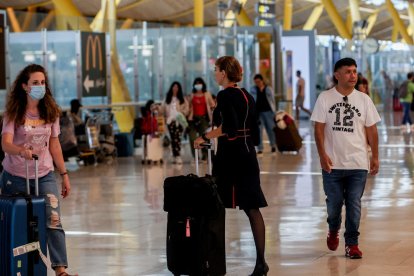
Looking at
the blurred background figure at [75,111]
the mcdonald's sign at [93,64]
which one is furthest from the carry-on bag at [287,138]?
the blurred background figure at [75,111]

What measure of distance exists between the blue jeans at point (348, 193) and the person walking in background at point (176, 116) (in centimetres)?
1194

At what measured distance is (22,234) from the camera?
7199 millimetres

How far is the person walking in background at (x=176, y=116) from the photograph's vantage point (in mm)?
21047

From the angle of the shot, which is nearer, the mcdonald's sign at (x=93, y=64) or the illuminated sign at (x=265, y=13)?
the mcdonald's sign at (x=93, y=64)

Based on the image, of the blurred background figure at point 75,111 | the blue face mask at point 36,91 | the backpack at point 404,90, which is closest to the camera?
the blue face mask at point 36,91

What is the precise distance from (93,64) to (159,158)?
3.54m

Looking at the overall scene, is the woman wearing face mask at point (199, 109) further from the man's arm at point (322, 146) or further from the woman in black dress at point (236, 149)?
the woman in black dress at point (236, 149)

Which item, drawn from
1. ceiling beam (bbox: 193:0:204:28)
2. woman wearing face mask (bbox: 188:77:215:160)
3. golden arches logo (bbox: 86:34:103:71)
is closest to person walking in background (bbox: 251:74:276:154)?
woman wearing face mask (bbox: 188:77:215:160)

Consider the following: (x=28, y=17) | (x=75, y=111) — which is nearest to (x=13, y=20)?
(x=28, y=17)

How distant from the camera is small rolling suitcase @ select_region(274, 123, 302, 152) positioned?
930 inches

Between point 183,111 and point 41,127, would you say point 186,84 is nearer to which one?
point 183,111

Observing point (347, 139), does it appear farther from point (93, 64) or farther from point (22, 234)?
point (93, 64)

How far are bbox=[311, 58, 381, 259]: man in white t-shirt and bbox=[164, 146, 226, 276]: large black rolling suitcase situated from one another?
144 centimetres

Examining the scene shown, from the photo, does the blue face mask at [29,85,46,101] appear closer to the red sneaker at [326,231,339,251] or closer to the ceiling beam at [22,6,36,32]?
the red sneaker at [326,231,339,251]
